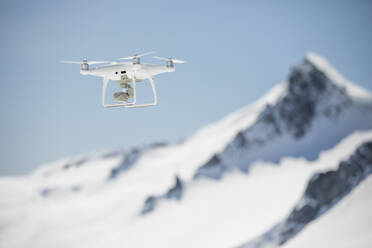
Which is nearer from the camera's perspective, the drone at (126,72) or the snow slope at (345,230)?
the drone at (126,72)

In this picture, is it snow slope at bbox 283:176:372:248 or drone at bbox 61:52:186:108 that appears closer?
drone at bbox 61:52:186:108

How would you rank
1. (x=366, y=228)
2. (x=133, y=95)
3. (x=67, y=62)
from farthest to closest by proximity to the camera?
(x=366, y=228), (x=133, y=95), (x=67, y=62)

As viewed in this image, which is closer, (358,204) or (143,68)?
(143,68)

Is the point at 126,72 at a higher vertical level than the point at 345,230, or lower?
lower

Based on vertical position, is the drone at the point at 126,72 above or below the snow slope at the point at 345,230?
below

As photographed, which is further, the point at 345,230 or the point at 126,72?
the point at 345,230

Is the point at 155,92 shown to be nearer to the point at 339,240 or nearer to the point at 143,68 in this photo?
the point at 143,68

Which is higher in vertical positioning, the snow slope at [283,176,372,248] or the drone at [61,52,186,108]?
the snow slope at [283,176,372,248]

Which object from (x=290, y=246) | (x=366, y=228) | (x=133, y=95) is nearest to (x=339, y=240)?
(x=366, y=228)
